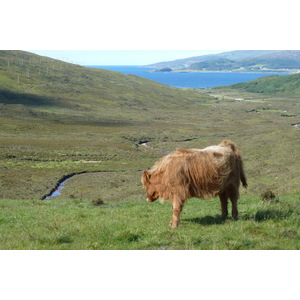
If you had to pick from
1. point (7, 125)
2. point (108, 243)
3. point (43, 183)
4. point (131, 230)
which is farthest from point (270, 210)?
point (7, 125)

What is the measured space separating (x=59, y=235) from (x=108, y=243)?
52.2 inches

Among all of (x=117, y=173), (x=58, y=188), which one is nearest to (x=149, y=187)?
(x=58, y=188)

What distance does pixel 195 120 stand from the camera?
15538 cm

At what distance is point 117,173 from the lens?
60.5m

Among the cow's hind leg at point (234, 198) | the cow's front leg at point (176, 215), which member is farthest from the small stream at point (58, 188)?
the cow's front leg at point (176, 215)

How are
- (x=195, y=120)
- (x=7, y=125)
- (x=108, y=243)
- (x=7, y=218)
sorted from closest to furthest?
(x=108, y=243) → (x=7, y=218) → (x=7, y=125) → (x=195, y=120)

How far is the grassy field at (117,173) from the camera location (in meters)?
9.18

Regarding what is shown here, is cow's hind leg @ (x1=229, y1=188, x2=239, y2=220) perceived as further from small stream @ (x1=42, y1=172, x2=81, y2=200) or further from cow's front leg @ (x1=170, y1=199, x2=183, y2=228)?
small stream @ (x1=42, y1=172, x2=81, y2=200)

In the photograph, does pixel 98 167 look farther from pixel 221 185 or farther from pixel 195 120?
pixel 195 120

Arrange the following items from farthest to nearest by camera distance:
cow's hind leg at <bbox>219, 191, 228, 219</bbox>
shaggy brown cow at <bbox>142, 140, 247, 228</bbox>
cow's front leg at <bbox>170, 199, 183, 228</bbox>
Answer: cow's hind leg at <bbox>219, 191, 228, 219</bbox>, shaggy brown cow at <bbox>142, 140, 247, 228</bbox>, cow's front leg at <bbox>170, 199, 183, 228</bbox>

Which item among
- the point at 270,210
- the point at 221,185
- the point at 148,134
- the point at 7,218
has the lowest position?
the point at 148,134

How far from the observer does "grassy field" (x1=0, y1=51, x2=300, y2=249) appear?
9180 millimetres

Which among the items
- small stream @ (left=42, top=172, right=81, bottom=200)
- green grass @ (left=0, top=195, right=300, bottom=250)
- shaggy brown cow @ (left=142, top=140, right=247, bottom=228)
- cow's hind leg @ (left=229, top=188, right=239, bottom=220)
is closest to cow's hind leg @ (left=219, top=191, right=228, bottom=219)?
cow's hind leg @ (left=229, top=188, right=239, bottom=220)

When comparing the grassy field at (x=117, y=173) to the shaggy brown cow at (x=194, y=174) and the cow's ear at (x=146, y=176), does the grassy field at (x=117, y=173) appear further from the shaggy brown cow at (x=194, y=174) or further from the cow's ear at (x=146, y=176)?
the cow's ear at (x=146, y=176)
